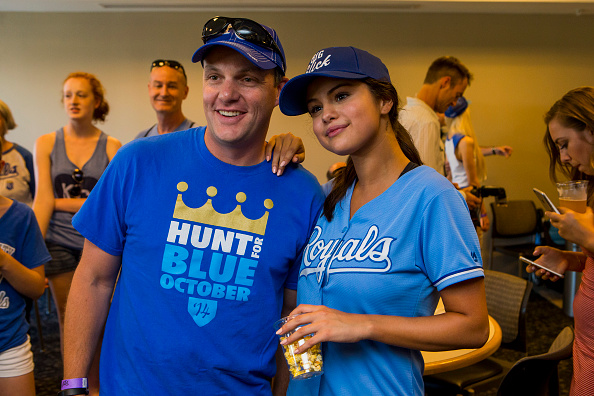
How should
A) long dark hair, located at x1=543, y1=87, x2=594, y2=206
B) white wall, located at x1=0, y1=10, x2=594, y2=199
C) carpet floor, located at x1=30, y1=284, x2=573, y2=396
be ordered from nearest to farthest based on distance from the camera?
long dark hair, located at x1=543, y1=87, x2=594, y2=206 < carpet floor, located at x1=30, y1=284, x2=573, y2=396 < white wall, located at x1=0, y1=10, x2=594, y2=199

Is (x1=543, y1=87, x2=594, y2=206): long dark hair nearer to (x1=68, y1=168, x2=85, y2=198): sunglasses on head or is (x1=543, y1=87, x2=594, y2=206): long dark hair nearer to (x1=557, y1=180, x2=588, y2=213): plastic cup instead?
(x1=557, y1=180, x2=588, y2=213): plastic cup

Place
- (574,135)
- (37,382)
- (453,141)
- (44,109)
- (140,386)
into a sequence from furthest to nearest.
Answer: (44,109), (453,141), (37,382), (574,135), (140,386)

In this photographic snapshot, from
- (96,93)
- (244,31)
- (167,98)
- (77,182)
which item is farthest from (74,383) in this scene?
(96,93)

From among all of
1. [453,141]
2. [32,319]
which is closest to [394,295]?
[453,141]

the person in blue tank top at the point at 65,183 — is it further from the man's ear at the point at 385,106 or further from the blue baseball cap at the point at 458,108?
the blue baseball cap at the point at 458,108

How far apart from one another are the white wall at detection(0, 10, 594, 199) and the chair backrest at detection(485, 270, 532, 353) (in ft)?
12.5

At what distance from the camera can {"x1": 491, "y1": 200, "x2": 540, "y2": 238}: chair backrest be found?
6.08 metres

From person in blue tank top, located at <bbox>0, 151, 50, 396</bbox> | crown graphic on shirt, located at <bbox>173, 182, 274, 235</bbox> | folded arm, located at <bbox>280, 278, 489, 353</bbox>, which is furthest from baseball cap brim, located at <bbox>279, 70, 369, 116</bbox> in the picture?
person in blue tank top, located at <bbox>0, 151, 50, 396</bbox>

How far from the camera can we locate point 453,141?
198 inches

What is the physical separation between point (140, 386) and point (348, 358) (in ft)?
1.86

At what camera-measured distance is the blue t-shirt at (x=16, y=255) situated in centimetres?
208

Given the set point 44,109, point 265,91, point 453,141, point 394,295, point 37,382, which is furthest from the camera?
point 44,109

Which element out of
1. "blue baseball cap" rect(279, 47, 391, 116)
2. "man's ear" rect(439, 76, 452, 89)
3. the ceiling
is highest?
the ceiling

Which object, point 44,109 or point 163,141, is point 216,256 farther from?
point 44,109
